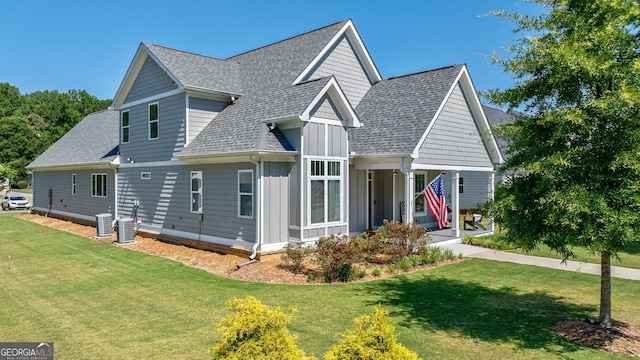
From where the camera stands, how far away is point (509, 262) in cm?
1255

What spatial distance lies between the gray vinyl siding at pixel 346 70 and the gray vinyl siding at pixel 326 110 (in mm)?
3663

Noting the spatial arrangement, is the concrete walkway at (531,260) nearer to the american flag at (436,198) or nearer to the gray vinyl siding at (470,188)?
the american flag at (436,198)

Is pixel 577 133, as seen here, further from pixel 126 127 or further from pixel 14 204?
pixel 14 204

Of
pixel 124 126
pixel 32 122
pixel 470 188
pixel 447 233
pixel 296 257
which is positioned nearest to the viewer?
pixel 296 257

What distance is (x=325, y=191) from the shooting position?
13484 millimetres

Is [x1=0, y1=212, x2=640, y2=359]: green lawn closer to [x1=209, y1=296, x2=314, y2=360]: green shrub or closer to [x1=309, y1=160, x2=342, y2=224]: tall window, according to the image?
[x1=209, y1=296, x2=314, y2=360]: green shrub

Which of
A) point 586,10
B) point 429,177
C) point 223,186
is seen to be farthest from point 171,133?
point 586,10

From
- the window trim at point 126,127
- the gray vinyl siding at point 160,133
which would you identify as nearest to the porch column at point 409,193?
the gray vinyl siding at point 160,133

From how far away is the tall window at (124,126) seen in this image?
1942cm

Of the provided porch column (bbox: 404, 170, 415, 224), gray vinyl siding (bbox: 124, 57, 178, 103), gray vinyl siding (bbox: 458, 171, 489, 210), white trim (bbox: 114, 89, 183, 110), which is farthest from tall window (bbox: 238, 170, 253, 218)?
gray vinyl siding (bbox: 458, 171, 489, 210)

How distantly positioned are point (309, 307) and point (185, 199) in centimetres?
922

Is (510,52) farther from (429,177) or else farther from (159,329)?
(429,177)

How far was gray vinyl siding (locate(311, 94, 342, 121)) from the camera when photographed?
43.2ft

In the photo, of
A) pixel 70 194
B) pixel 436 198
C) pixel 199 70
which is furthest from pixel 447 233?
pixel 70 194
